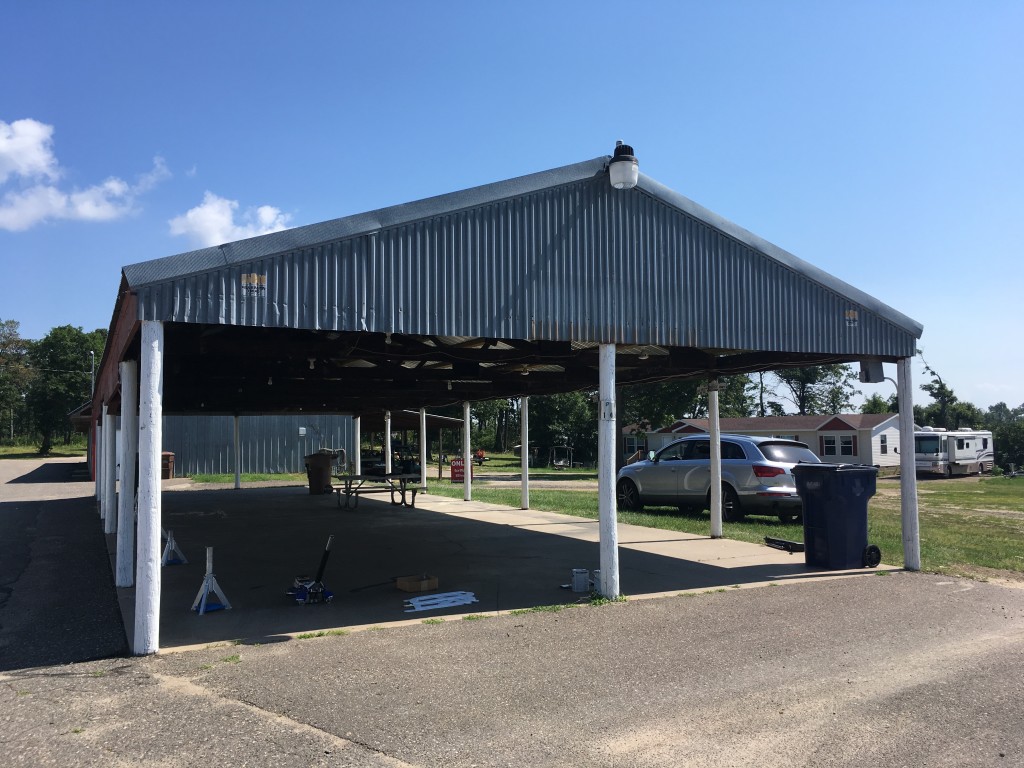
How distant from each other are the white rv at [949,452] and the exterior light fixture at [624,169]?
36781 millimetres

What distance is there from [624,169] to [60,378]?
69424 millimetres

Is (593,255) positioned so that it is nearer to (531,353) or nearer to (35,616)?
(531,353)

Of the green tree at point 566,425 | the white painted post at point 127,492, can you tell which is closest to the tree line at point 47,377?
the green tree at point 566,425

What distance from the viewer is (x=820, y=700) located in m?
4.79

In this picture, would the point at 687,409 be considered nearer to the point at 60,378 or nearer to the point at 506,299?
the point at 506,299

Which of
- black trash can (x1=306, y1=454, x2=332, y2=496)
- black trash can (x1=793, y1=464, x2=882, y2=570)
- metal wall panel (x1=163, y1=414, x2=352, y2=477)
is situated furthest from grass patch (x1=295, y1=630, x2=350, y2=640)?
metal wall panel (x1=163, y1=414, x2=352, y2=477)

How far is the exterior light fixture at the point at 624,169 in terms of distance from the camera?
7996 mm

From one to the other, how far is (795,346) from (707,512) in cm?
879

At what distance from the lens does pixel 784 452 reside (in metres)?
14.5

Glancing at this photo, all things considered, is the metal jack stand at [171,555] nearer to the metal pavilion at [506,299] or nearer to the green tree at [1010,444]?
the metal pavilion at [506,299]

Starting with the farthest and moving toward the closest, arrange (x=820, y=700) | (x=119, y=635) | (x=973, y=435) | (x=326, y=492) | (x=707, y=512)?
(x=973, y=435), (x=326, y=492), (x=707, y=512), (x=119, y=635), (x=820, y=700)

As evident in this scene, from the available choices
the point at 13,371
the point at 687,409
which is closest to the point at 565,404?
the point at 687,409

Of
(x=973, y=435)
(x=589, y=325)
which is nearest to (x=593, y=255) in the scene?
(x=589, y=325)

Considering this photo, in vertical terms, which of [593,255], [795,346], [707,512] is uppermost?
[593,255]
